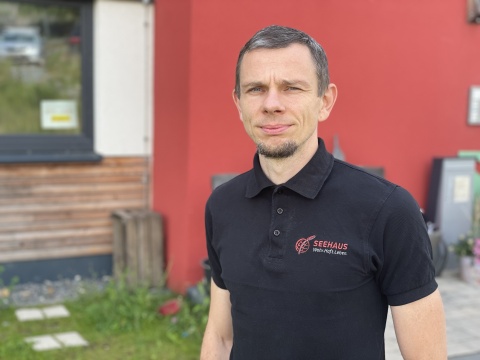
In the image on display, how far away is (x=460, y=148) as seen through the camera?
714 cm

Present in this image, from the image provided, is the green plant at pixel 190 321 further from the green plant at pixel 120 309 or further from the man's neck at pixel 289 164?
the man's neck at pixel 289 164

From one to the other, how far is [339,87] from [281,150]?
4581 millimetres

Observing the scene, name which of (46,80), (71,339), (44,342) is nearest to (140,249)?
(71,339)

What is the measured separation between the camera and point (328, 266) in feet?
5.59

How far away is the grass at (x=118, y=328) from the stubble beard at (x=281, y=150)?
302 cm

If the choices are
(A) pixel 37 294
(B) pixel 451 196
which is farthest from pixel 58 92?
(B) pixel 451 196

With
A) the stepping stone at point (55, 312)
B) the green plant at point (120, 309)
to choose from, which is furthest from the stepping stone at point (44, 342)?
the stepping stone at point (55, 312)

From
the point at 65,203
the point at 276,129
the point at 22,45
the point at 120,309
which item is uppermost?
the point at 22,45

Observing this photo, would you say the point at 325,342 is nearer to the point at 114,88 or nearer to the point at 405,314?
the point at 405,314

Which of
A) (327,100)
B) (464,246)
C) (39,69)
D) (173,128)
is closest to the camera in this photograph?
(327,100)

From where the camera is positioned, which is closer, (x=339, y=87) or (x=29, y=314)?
(x=29, y=314)

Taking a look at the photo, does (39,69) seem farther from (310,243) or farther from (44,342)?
(310,243)

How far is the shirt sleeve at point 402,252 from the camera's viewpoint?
1.68 meters

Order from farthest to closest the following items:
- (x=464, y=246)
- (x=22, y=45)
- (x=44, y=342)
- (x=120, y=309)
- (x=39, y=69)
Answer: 1. (x=464, y=246)
2. (x=39, y=69)
3. (x=22, y=45)
4. (x=120, y=309)
5. (x=44, y=342)
